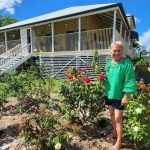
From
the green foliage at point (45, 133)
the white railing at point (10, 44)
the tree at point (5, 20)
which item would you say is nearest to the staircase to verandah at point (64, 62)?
the white railing at point (10, 44)

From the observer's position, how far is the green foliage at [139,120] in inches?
161

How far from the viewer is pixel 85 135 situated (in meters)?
5.23

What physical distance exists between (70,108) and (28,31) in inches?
715

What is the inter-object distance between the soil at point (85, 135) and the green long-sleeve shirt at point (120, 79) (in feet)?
3.20

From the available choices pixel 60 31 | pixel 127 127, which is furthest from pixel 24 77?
pixel 60 31

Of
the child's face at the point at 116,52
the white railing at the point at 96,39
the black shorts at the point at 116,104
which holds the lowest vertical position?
Result: the black shorts at the point at 116,104

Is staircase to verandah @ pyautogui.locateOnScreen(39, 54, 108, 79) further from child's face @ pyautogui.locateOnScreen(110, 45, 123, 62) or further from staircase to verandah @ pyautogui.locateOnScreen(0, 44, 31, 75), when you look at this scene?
child's face @ pyautogui.locateOnScreen(110, 45, 123, 62)

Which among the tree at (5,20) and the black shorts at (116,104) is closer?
the black shorts at (116,104)

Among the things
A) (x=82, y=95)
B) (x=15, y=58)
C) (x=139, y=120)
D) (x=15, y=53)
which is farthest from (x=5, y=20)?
(x=139, y=120)

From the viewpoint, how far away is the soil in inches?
189

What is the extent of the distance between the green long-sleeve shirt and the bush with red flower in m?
0.32

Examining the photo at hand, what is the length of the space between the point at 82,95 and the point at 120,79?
3.31 feet

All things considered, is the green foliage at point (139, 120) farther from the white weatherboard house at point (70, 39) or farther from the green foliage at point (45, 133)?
the white weatherboard house at point (70, 39)

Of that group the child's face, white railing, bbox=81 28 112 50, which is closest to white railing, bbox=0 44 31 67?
white railing, bbox=81 28 112 50
